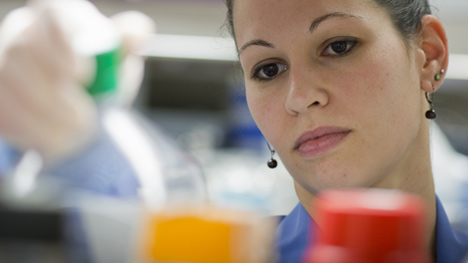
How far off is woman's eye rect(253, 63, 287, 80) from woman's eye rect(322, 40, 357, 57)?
8 centimetres

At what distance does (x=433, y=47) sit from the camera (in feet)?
3.22

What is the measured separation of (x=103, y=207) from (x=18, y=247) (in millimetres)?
73

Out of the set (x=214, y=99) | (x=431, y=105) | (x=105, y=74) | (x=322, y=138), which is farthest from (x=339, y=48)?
(x=214, y=99)

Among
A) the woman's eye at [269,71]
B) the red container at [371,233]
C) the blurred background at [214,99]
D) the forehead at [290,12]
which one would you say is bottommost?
the red container at [371,233]

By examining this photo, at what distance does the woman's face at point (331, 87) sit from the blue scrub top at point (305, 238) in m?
0.08

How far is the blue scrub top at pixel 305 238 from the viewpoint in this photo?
34.3 inches

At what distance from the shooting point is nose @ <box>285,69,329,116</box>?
0.76 metres

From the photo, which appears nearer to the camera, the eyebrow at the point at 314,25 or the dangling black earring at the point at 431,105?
the eyebrow at the point at 314,25

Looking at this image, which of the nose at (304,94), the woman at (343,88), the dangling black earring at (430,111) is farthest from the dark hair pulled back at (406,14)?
the nose at (304,94)

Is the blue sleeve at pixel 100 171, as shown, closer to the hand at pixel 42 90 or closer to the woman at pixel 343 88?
the hand at pixel 42 90

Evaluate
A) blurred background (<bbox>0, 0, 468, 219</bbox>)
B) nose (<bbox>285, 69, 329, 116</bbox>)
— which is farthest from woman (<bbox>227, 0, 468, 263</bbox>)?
blurred background (<bbox>0, 0, 468, 219</bbox>)

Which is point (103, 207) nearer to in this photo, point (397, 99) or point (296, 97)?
point (296, 97)

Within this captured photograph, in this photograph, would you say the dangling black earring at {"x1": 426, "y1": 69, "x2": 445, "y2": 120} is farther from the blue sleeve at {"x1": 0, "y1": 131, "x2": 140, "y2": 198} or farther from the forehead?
the blue sleeve at {"x1": 0, "y1": 131, "x2": 140, "y2": 198}

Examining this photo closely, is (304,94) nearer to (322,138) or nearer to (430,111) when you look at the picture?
(322,138)
